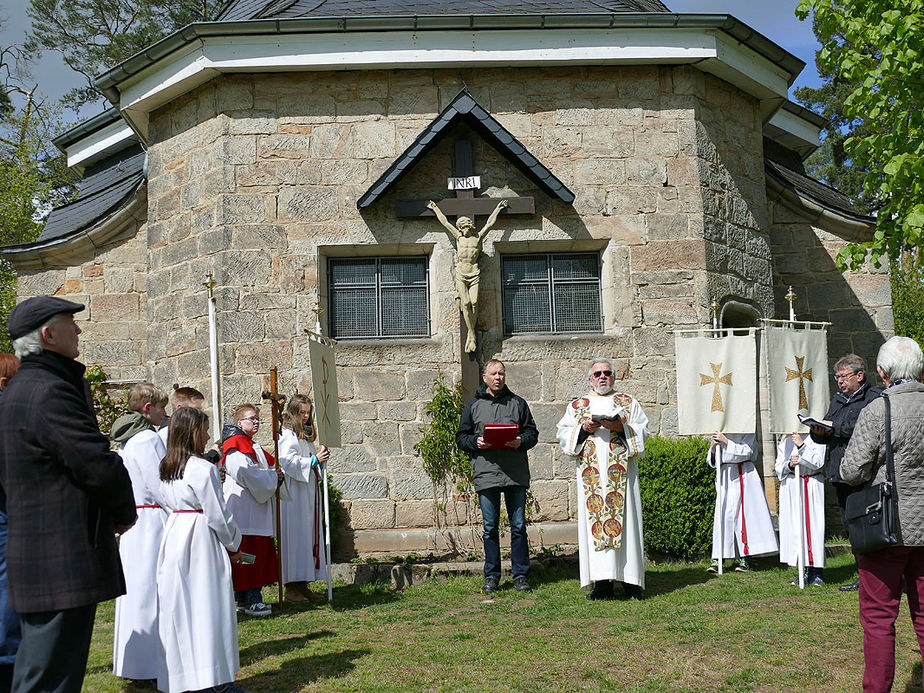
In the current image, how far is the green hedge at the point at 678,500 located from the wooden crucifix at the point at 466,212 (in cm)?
237

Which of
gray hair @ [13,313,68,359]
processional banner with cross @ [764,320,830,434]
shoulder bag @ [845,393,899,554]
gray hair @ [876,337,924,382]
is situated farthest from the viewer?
processional banner with cross @ [764,320,830,434]

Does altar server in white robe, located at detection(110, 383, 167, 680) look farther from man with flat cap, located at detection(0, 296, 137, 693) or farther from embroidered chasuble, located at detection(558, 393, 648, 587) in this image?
embroidered chasuble, located at detection(558, 393, 648, 587)

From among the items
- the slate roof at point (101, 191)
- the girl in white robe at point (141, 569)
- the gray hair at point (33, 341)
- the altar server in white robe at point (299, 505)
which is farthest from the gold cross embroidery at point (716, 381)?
the slate roof at point (101, 191)

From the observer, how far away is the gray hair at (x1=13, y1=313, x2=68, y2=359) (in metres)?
4.27

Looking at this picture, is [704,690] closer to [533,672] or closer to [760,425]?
[533,672]

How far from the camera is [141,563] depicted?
6.14m

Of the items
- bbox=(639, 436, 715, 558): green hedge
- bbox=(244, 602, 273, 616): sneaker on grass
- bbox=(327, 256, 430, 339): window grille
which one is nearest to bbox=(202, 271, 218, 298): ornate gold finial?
bbox=(327, 256, 430, 339): window grille

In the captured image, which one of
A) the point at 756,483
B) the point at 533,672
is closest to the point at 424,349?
the point at 756,483

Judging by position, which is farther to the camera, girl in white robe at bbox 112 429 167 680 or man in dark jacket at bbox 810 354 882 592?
man in dark jacket at bbox 810 354 882 592

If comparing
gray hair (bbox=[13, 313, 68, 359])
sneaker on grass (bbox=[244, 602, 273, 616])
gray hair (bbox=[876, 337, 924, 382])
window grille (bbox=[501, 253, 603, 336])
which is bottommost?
sneaker on grass (bbox=[244, 602, 273, 616])

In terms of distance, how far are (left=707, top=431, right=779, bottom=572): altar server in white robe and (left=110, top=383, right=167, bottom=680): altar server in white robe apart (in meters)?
5.30

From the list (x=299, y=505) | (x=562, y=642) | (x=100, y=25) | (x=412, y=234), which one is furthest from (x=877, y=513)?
(x=100, y=25)

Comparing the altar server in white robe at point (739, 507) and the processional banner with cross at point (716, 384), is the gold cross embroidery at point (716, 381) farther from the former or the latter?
the altar server in white robe at point (739, 507)

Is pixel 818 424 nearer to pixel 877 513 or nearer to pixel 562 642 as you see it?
pixel 562 642
